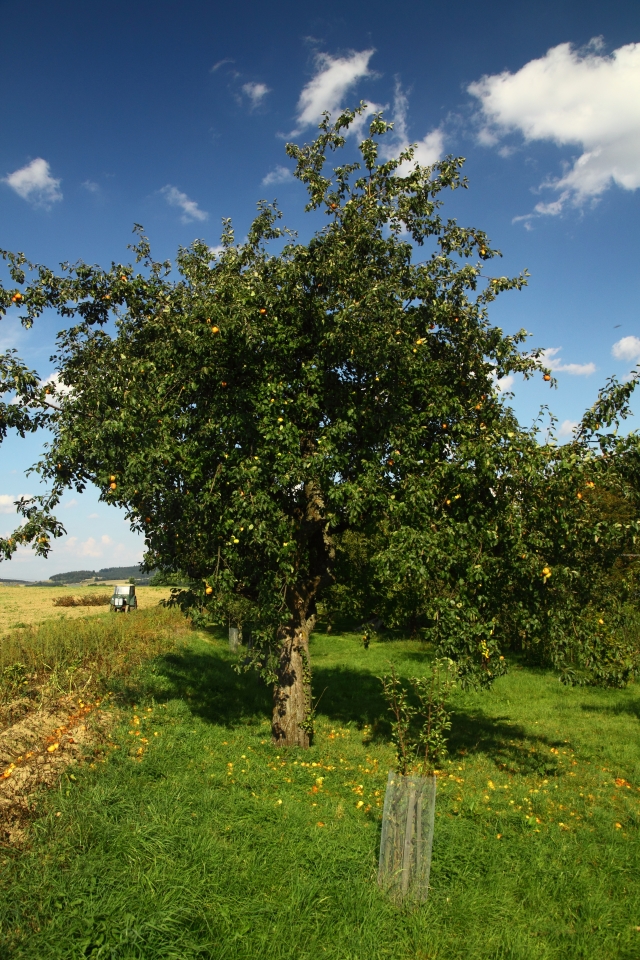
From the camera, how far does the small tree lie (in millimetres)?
8695

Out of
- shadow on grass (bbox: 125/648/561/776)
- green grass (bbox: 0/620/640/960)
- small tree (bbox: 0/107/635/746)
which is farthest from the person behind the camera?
shadow on grass (bbox: 125/648/561/776)

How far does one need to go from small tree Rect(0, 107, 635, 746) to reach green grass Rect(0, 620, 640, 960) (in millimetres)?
1762

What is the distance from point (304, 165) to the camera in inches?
446

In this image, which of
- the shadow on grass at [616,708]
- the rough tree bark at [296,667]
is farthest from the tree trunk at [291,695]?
the shadow on grass at [616,708]

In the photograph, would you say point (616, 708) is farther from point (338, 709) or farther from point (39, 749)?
point (39, 749)

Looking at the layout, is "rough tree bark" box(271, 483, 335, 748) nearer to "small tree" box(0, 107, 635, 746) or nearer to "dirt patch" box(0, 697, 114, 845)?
"small tree" box(0, 107, 635, 746)

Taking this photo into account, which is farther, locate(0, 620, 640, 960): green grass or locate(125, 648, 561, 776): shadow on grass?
locate(125, 648, 561, 776): shadow on grass

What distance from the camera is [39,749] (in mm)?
8477

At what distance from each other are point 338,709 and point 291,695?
4200mm

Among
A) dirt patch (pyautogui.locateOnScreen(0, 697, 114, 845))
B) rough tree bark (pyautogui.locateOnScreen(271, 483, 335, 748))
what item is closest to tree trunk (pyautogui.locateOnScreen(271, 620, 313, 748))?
rough tree bark (pyautogui.locateOnScreen(271, 483, 335, 748))

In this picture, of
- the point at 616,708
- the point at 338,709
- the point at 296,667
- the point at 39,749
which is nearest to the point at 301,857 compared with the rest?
the point at 39,749

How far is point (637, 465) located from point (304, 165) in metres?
8.07

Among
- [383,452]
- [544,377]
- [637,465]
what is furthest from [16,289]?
[637,465]

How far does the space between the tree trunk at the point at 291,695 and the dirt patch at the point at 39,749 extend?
2.94 metres
